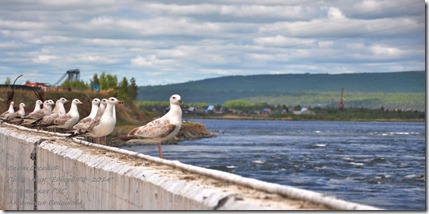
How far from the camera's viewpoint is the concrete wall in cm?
1224

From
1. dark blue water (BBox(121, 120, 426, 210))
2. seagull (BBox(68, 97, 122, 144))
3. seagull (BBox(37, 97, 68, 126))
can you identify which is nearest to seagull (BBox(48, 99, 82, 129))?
seagull (BBox(37, 97, 68, 126))

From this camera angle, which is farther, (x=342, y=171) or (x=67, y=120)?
(x=342, y=171)

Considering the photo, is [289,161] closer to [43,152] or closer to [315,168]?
[315,168]

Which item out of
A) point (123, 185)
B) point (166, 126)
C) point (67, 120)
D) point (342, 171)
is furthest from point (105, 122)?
point (342, 171)

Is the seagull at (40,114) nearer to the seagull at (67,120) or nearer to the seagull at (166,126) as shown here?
the seagull at (67,120)

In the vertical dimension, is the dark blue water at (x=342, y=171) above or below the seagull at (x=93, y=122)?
below

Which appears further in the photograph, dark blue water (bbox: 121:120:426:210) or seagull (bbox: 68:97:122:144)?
dark blue water (bbox: 121:120:426:210)

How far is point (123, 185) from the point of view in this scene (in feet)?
52.4

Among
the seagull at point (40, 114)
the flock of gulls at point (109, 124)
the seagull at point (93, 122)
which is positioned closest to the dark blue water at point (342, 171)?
the seagull at point (40, 114)

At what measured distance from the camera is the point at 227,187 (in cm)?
1370

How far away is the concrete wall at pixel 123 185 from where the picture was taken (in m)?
12.2

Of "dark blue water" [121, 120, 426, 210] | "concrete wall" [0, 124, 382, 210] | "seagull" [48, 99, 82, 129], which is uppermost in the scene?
"seagull" [48, 99, 82, 129]

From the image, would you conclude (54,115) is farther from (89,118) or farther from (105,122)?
(105,122)

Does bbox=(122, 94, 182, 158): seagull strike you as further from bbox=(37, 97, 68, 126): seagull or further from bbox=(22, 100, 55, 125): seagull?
bbox=(22, 100, 55, 125): seagull
